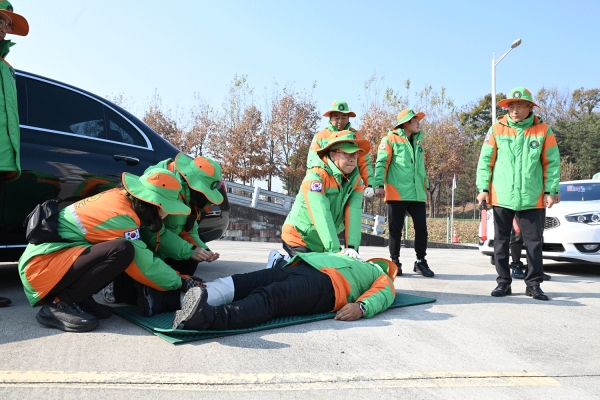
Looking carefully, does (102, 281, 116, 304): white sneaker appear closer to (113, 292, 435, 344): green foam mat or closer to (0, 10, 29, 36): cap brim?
(113, 292, 435, 344): green foam mat

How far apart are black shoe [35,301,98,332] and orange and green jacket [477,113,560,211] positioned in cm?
341

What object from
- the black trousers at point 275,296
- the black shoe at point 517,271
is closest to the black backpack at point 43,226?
the black trousers at point 275,296

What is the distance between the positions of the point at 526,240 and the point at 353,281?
1.99m

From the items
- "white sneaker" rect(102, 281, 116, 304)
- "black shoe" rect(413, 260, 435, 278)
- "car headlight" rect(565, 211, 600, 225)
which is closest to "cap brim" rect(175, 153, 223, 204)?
"white sneaker" rect(102, 281, 116, 304)

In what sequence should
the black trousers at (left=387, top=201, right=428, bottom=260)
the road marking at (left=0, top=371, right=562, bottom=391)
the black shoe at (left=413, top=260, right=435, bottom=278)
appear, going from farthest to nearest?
the black trousers at (left=387, top=201, right=428, bottom=260) < the black shoe at (left=413, top=260, right=435, bottom=278) < the road marking at (left=0, top=371, right=562, bottom=391)

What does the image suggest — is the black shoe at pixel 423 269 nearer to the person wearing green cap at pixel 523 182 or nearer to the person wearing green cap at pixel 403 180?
the person wearing green cap at pixel 403 180

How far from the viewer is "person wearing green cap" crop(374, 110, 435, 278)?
5.58 meters

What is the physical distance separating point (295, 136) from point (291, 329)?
25.7 m

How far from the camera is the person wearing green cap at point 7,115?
3.26 metres

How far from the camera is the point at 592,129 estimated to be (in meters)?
41.3

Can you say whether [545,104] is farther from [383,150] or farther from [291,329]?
[291,329]

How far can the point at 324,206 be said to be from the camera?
3.84 meters

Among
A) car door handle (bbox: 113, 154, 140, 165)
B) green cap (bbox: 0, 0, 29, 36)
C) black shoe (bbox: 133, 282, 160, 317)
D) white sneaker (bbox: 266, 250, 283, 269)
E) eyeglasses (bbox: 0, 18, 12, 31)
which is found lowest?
black shoe (bbox: 133, 282, 160, 317)

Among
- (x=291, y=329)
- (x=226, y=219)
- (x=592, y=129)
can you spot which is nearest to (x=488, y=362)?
(x=291, y=329)
